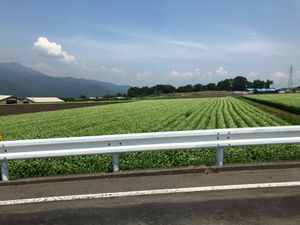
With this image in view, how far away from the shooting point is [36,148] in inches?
269

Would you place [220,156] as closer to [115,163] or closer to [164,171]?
[164,171]

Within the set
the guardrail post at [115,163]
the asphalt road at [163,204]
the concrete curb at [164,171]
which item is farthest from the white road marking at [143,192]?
the guardrail post at [115,163]

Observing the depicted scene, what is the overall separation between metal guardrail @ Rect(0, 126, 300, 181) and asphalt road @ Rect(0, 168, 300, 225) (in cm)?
58

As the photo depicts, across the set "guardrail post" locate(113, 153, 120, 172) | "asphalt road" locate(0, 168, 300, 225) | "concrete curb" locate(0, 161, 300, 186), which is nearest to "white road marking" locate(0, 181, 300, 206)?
"asphalt road" locate(0, 168, 300, 225)

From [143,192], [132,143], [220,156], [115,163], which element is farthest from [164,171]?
[220,156]

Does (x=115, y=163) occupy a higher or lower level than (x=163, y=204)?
higher

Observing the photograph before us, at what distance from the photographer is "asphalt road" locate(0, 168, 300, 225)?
15.2 feet

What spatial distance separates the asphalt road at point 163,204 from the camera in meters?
4.63

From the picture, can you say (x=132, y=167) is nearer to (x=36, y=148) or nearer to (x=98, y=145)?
(x=98, y=145)

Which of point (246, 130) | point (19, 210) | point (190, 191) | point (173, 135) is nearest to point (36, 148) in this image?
point (19, 210)

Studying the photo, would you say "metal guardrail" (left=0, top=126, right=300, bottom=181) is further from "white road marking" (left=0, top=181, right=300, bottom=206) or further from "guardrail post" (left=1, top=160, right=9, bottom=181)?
"white road marking" (left=0, top=181, right=300, bottom=206)

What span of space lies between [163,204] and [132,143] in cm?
201

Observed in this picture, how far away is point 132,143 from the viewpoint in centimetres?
697

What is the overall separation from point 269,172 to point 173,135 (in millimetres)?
1882
